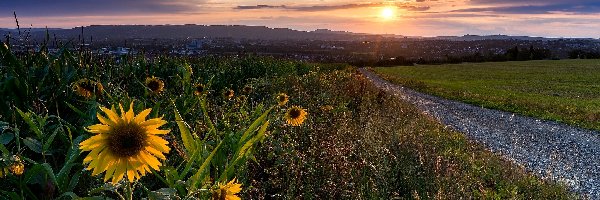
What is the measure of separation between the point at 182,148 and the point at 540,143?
32.0 feet

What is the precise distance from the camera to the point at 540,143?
1108 cm

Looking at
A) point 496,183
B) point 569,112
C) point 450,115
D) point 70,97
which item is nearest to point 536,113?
point 569,112

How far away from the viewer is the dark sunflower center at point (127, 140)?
5.33 feet

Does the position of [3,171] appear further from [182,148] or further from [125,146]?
[182,148]

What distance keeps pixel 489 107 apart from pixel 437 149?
35.7 ft

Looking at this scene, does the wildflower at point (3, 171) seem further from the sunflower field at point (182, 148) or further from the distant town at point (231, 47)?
the distant town at point (231, 47)

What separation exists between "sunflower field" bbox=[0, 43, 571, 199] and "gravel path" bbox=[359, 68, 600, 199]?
818 millimetres

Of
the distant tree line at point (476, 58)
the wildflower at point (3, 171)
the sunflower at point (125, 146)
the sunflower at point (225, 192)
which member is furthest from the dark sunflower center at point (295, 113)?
the distant tree line at point (476, 58)

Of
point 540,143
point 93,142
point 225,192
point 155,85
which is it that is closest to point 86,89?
point 155,85

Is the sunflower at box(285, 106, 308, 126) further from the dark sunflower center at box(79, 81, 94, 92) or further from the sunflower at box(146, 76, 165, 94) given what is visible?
the dark sunflower center at box(79, 81, 94, 92)

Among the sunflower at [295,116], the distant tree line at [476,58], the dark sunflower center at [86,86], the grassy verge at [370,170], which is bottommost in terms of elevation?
the distant tree line at [476,58]

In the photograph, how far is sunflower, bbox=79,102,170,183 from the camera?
1.62 metres

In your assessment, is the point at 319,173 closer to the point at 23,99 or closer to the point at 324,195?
the point at 324,195

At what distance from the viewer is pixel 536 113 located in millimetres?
15883
